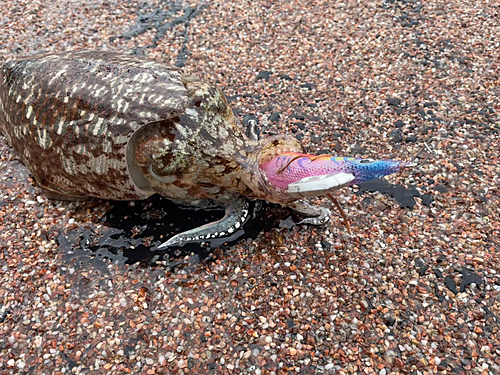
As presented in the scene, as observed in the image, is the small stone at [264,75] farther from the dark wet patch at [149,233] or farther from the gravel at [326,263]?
the dark wet patch at [149,233]

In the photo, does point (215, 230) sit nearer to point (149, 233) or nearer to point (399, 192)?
point (149, 233)

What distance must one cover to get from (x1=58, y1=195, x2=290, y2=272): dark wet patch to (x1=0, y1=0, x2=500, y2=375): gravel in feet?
0.22

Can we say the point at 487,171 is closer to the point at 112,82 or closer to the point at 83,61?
the point at 112,82

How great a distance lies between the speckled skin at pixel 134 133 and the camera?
3.31m

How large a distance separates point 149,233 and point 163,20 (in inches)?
144

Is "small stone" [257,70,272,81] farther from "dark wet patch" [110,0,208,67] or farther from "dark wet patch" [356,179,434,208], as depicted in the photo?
"dark wet patch" [356,179,434,208]

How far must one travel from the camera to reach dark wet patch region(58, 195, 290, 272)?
3531 millimetres

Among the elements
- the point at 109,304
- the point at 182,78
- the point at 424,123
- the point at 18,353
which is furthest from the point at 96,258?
the point at 424,123

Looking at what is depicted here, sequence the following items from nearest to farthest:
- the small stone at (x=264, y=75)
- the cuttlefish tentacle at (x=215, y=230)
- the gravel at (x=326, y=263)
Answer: the gravel at (x=326, y=263) → the cuttlefish tentacle at (x=215, y=230) → the small stone at (x=264, y=75)

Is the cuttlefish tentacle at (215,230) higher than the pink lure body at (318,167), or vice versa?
the pink lure body at (318,167)

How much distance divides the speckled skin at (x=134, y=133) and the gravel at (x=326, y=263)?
1.73 feet

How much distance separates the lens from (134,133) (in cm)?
332

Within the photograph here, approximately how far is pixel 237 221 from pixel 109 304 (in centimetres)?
121

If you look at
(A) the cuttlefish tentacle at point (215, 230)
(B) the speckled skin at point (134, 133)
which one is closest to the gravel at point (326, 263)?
(A) the cuttlefish tentacle at point (215, 230)
